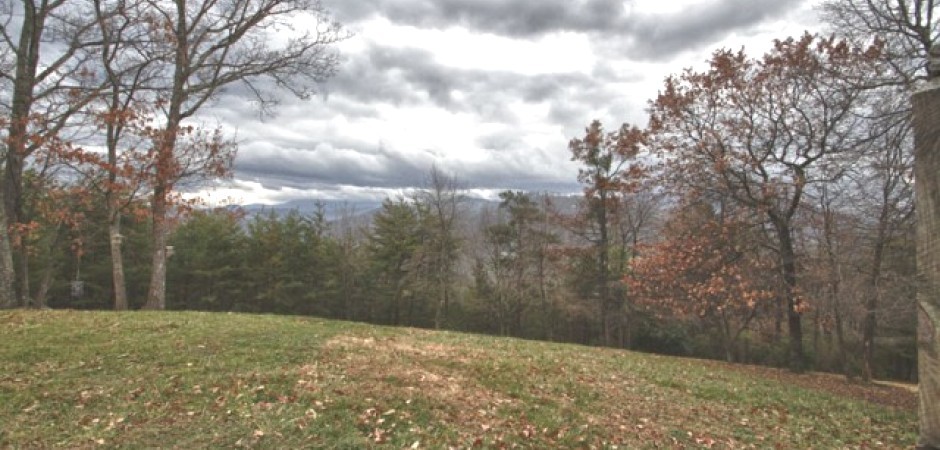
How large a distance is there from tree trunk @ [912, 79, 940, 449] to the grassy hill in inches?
208

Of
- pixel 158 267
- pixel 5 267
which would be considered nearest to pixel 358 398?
pixel 5 267

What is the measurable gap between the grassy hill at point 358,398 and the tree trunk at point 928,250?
527 centimetres

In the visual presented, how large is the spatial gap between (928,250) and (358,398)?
22.7ft

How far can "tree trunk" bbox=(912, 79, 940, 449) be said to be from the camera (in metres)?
1.58

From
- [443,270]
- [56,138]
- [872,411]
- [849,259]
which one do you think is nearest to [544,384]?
[872,411]

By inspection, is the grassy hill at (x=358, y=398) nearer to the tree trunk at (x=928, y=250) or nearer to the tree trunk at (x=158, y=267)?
the tree trunk at (x=928, y=250)

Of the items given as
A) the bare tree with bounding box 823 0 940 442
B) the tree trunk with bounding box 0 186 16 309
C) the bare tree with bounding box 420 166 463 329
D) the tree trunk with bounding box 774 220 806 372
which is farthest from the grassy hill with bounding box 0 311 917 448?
the bare tree with bounding box 420 166 463 329

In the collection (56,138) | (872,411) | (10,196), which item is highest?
(56,138)

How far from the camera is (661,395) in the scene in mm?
9680

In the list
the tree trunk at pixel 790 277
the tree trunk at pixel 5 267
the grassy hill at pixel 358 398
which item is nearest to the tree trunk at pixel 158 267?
the tree trunk at pixel 5 267

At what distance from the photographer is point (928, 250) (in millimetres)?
1604

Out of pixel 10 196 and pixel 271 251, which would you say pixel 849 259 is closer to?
pixel 10 196

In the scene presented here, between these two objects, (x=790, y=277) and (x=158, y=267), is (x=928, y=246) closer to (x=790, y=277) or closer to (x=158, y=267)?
(x=790, y=277)

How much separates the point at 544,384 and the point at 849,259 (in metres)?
11.3
